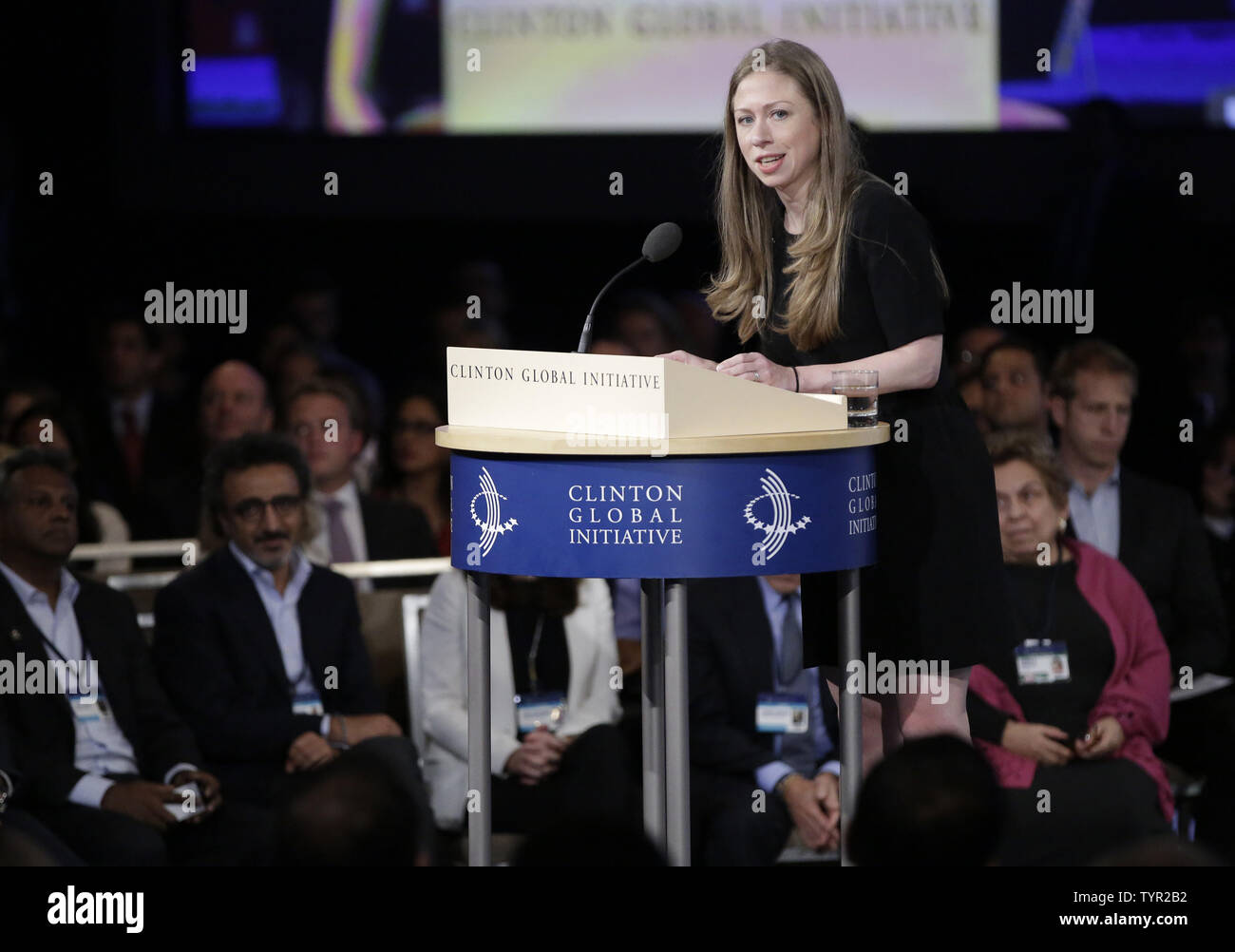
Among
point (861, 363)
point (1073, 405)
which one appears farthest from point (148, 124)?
point (861, 363)

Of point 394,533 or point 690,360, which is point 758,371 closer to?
point 690,360

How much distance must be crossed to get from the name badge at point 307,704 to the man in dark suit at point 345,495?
0.83 m

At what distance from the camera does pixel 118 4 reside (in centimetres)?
755

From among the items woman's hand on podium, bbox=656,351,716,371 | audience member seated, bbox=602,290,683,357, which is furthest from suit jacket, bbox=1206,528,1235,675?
woman's hand on podium, bbox=656,351,716,371

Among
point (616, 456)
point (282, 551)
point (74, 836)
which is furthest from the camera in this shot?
point (282, 551)

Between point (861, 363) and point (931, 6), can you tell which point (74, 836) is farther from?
point (931, 6)

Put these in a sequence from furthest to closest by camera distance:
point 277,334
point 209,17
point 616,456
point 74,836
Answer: point 209,17 < point 277,334 < point 74,836 < point 616,456

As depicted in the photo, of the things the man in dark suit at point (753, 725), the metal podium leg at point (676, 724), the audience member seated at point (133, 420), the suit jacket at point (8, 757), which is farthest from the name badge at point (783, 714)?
the audience member seated at point (133, 420)

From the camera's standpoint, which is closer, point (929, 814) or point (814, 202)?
point (929, 814)

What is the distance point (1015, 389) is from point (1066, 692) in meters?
1.16

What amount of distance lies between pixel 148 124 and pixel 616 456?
551 cm

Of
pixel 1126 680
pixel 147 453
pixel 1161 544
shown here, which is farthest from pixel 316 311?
pixel 1126 680

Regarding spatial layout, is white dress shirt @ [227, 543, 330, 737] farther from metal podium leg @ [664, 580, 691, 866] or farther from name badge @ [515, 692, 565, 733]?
metal podium leg @ [664, 580, 691, 866]

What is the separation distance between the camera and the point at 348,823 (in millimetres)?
2082
